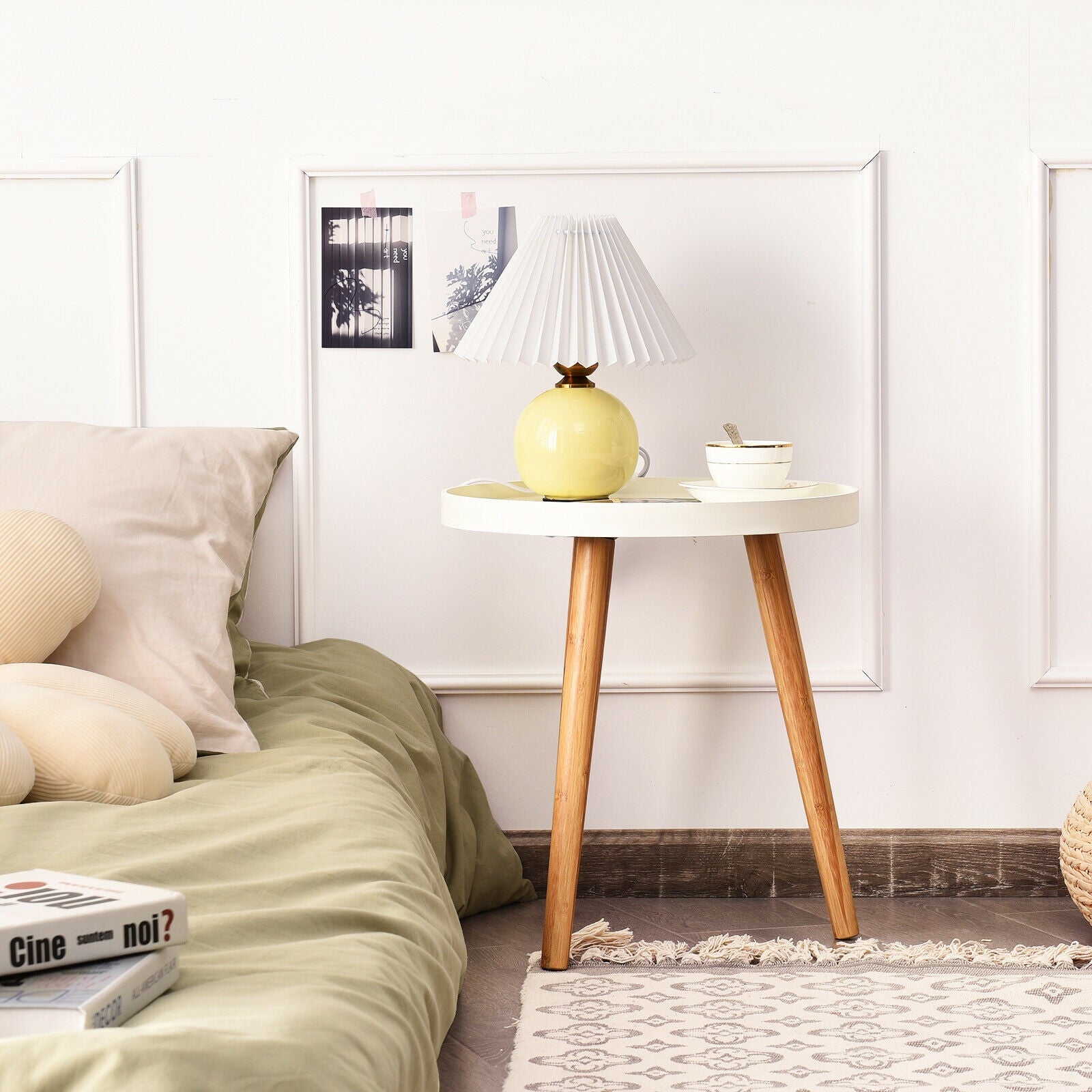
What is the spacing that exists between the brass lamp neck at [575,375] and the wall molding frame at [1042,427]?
0.76 metres

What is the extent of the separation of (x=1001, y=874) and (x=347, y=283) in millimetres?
1442

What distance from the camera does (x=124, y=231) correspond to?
1827 millimetres

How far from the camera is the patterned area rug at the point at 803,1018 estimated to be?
1234mm

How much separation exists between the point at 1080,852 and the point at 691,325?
3.20ft

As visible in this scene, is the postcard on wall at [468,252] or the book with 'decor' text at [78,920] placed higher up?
the postcard on wall at [468,252]

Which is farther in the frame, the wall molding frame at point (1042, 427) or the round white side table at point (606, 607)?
the wall molding frame at point (1042, 427)

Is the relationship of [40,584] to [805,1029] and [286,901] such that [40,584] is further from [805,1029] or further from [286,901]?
[805,1029]

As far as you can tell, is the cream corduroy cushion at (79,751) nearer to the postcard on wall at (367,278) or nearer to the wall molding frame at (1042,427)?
the postcard on wall at (367,278)

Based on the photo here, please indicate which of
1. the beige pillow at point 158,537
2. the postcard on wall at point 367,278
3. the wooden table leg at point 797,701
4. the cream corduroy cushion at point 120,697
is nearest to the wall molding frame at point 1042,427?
the wooden table leg at point 797,701

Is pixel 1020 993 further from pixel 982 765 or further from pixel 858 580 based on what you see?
pixel 858 580

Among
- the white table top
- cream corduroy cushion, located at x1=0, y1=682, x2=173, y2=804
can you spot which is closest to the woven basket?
the white table top

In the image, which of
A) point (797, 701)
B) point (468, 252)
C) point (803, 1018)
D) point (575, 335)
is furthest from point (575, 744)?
point (468, 252)

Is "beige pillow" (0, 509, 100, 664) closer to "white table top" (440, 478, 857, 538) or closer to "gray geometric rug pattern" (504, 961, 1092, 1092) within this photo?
"white table top" (440, 478, 857, 538)

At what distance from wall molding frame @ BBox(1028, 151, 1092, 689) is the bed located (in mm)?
1006
